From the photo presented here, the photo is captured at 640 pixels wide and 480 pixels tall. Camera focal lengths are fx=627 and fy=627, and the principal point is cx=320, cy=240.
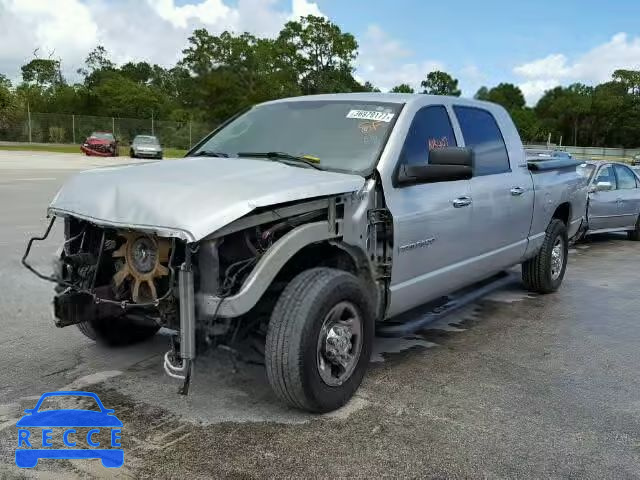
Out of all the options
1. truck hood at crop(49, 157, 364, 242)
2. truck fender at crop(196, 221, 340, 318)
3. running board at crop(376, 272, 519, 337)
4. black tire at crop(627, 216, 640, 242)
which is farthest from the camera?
black tire at crop(627, 216, 640, 242)

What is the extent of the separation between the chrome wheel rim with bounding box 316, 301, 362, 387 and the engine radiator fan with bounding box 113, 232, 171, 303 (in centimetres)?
95

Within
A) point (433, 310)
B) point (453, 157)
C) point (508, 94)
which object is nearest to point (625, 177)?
point (433, 310)

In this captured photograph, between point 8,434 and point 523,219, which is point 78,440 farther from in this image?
point 523,219

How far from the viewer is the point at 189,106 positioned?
160 feet

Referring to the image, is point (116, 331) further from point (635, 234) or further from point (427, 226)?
point (635, 234)

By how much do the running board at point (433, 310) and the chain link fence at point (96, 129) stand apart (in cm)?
4102

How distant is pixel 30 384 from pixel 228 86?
33048 mm

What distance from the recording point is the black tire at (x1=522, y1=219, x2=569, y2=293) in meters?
6.58

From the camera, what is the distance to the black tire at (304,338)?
336cm

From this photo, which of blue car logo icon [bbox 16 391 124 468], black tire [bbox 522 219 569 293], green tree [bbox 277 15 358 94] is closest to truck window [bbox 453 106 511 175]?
black tire [bbox 522 219 569 293]

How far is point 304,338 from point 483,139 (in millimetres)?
2936

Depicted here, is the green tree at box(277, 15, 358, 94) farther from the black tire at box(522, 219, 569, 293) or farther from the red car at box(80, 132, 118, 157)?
the black tire at box(522, 219, 569, 293)

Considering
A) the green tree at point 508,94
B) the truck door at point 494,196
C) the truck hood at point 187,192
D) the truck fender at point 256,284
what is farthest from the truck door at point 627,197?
the green tree at point 508,94

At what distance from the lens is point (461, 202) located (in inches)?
187
